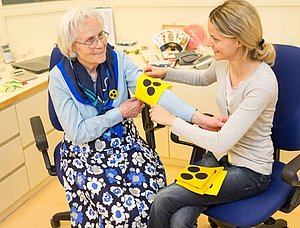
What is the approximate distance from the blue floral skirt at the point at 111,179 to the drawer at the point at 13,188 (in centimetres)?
73

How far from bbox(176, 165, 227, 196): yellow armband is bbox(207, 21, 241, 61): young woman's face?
1.53ft

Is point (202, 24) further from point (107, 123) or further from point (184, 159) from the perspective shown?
point (107, 123)

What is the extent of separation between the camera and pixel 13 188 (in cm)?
246

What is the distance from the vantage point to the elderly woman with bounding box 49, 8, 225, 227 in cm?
167

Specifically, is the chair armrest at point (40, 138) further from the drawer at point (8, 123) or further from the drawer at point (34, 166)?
the drawer at point (34, 166)

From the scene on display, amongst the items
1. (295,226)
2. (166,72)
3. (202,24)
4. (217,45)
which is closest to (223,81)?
(217,45)

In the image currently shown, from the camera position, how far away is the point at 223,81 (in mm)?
1692

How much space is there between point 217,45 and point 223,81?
204mm

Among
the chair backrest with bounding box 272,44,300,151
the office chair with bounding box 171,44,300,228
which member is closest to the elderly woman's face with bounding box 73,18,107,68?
the office chair with bounding box 171,44,300,228

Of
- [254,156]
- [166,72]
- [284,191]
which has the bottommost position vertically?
[284,191]

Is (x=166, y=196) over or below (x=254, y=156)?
below

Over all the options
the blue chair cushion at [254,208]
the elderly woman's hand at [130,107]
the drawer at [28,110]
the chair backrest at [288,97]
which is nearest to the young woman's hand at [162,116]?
the elderly woman's hand at [130,107]

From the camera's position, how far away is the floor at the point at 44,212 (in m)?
2.35

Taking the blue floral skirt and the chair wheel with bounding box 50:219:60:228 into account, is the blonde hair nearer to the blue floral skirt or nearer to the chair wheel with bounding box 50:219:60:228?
the blue floral skirt
